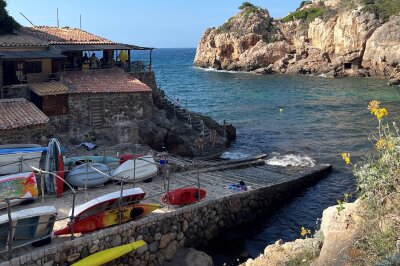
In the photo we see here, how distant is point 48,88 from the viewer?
2794 centimetres

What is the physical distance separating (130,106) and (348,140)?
20898 millimetres

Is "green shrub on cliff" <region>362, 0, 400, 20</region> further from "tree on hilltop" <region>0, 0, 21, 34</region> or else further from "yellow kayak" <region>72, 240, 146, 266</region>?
"yellow kayak" <region>72, 240, 146, 266</region>

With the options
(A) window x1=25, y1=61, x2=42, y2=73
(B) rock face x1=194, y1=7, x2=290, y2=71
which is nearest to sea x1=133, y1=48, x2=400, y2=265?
(B) rock face x1=194, y1=7, x2=290, y2=71

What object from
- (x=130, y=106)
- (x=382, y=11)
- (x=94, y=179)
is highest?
(x=382, y=11)

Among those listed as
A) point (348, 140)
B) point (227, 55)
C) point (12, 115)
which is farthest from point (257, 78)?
point (12, 115)

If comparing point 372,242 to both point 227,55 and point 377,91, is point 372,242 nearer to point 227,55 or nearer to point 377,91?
point 377,91

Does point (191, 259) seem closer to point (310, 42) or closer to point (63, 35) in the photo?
point (63, 35)

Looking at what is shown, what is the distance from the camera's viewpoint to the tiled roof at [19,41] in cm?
2780

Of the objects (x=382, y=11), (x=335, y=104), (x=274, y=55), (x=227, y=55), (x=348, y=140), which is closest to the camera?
(x=348, y=140)

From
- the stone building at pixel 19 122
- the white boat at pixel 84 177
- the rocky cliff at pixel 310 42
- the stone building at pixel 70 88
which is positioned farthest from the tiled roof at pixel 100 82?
the rocky cliff at pixel 310 42

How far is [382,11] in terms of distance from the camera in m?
88.3

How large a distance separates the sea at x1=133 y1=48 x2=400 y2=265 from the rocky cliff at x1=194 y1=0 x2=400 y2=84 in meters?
5.49

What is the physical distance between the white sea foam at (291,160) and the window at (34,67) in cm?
1732

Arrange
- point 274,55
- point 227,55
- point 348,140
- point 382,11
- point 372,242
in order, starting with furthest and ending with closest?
point 227,55 < point 274,55 < point 382,11 < point 348,140 < point 372,242
